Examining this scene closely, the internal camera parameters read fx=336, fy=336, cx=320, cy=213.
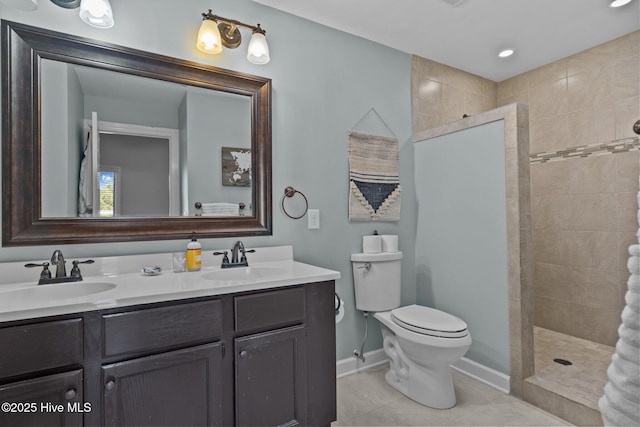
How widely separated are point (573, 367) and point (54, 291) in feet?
9.47

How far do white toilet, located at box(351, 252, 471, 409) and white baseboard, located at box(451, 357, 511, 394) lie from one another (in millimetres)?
358

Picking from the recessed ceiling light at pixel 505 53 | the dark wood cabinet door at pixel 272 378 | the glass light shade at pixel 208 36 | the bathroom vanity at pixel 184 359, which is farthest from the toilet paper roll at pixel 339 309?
the recessed ceiling light at pixel 505 53

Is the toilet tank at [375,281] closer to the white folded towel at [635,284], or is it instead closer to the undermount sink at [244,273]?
the undermount sink at [244,273]

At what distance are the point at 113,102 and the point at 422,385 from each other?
2241mm

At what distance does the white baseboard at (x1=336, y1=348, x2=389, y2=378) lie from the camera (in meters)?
2.27

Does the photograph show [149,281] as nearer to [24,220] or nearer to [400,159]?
[24,220]

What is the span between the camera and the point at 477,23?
226 centimetres

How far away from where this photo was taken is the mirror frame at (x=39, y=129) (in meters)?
1.43

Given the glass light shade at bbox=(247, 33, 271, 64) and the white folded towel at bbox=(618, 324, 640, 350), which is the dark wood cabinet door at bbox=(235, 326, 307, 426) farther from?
the glass light shade at bbox=(247, 33, 271, 64)

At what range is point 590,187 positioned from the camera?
2.61 metres

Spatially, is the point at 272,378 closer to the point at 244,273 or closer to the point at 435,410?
the point at 244,273

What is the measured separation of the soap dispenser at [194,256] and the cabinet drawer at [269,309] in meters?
0.44

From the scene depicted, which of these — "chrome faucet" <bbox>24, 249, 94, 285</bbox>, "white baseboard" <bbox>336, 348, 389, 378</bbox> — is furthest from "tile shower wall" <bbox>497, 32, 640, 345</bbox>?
"chrome faucet" <bbox>24, 249, 94, 285</bbox>

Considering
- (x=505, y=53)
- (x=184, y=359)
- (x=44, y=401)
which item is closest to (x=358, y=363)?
(x=184, y=359)
